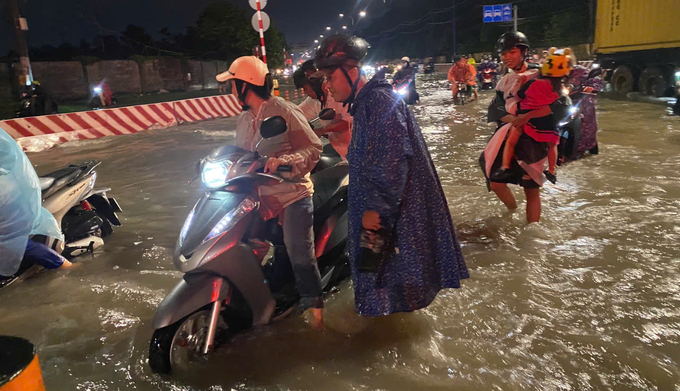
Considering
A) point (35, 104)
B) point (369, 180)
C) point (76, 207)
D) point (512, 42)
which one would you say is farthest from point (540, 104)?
point (35, 104)

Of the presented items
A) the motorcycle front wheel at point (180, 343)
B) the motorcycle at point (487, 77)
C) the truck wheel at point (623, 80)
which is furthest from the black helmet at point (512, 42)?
the motorcycle at point (487, 77)

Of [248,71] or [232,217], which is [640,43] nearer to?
[248,71]

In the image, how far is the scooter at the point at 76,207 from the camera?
4.02m

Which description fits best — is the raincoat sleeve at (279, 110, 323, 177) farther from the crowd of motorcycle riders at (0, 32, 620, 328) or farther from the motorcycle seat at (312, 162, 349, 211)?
the motorcycle seat at (312, 162, 349, 211)

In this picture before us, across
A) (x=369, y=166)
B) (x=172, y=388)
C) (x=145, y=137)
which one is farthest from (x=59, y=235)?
(x=145, y=137)

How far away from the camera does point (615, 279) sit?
3514mm

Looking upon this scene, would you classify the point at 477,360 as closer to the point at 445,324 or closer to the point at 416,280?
the point at 445,324

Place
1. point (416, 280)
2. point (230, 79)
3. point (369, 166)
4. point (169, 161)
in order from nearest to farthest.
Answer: point (369, 166) → point (416, 280) → point (230, 79) → point (169, 161)

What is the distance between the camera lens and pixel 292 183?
2.86 m

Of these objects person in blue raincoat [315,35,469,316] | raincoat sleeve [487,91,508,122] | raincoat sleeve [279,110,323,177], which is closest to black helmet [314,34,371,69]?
person in blue raincoat [315,35,469,316]

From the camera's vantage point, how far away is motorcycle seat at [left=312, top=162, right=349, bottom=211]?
3.19 meters

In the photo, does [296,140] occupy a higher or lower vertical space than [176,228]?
higher

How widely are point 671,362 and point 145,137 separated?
39.1ft

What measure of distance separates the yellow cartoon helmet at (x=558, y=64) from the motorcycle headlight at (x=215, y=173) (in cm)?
309
